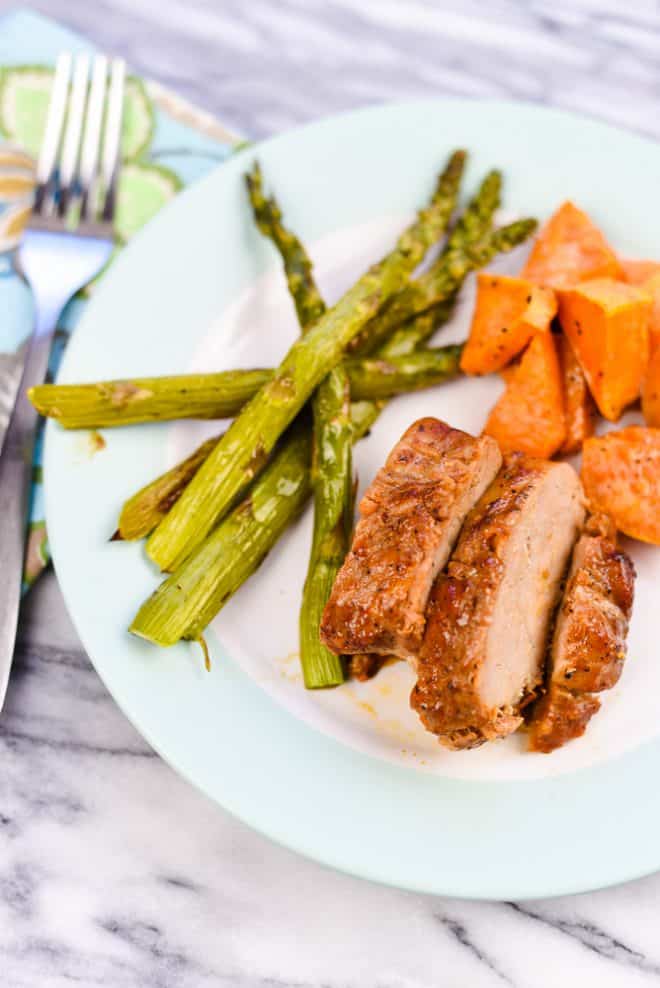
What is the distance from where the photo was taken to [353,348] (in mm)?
3971

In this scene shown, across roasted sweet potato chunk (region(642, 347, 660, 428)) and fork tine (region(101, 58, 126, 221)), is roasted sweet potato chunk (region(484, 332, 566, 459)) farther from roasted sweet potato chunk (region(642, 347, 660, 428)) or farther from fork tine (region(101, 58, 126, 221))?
fork tine (region(101, 58, 126, 221))

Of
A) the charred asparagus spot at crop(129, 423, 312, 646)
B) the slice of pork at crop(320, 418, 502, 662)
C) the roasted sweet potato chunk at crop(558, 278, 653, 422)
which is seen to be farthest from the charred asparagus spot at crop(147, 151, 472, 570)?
the roasted sweet potato chunk at crop(558, 278, 653, 422)

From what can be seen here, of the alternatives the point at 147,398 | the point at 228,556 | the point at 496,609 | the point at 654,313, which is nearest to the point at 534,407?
the point at 654,313

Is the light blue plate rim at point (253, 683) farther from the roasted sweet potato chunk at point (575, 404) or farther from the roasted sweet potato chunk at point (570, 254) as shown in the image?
the roasted sweet potato chunk at point (575, 404)

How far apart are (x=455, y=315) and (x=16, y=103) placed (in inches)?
93.5

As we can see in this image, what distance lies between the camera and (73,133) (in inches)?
180

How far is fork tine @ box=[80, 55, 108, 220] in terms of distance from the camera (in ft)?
14.6

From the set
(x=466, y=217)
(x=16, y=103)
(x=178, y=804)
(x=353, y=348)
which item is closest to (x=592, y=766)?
(x=178, y=804)

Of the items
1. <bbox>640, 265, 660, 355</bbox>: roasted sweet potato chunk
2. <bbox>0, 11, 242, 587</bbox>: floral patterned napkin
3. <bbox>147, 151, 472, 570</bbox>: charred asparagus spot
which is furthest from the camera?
<bbox>0, 11, 242, 587</bbox>: floral patterned napkin

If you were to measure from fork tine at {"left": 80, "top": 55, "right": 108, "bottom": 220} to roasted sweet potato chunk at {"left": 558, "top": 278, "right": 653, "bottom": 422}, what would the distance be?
2160 millimetres

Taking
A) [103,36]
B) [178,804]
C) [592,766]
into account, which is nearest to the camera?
[592,766]

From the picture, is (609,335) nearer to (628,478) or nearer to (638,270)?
(638,270)

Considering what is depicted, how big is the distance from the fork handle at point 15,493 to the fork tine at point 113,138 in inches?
29.0

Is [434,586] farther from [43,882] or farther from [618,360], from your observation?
[43,882]
